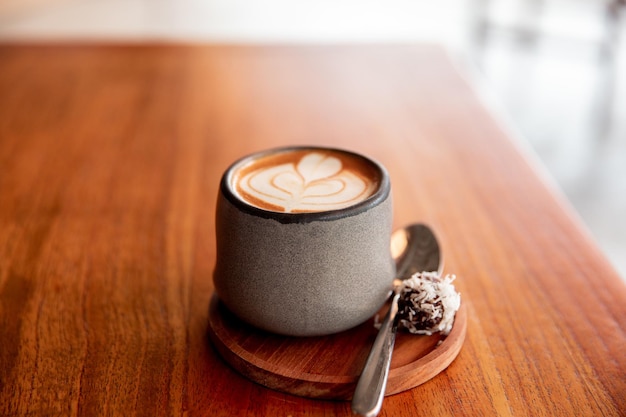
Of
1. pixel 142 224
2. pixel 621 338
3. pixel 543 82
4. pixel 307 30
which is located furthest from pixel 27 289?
pixel 307 30

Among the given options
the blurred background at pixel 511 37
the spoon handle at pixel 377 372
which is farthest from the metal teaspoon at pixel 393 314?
the blurred background at pixel 511 37

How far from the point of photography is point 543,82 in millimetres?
3186

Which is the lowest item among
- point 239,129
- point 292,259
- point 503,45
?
point 503,45

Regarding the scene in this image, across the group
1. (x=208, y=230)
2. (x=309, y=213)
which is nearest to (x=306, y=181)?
(x=309, y=213)

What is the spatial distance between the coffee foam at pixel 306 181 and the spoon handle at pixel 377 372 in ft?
0.31

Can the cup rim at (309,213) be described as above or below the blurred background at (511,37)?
above

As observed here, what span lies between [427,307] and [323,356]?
0.09 m

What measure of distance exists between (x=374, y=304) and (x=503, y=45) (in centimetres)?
354

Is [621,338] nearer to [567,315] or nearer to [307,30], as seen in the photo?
[567,315]

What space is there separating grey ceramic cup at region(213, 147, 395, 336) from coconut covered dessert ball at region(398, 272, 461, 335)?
23mm

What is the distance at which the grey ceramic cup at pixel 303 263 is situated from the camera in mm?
466

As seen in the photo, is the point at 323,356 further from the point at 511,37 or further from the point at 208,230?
the point at 511,37

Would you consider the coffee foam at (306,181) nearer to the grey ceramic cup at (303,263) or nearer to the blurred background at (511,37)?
the grey ceramic cup at (303,263)

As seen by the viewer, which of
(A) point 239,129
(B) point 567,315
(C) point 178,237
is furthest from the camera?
(A) point 239,129
